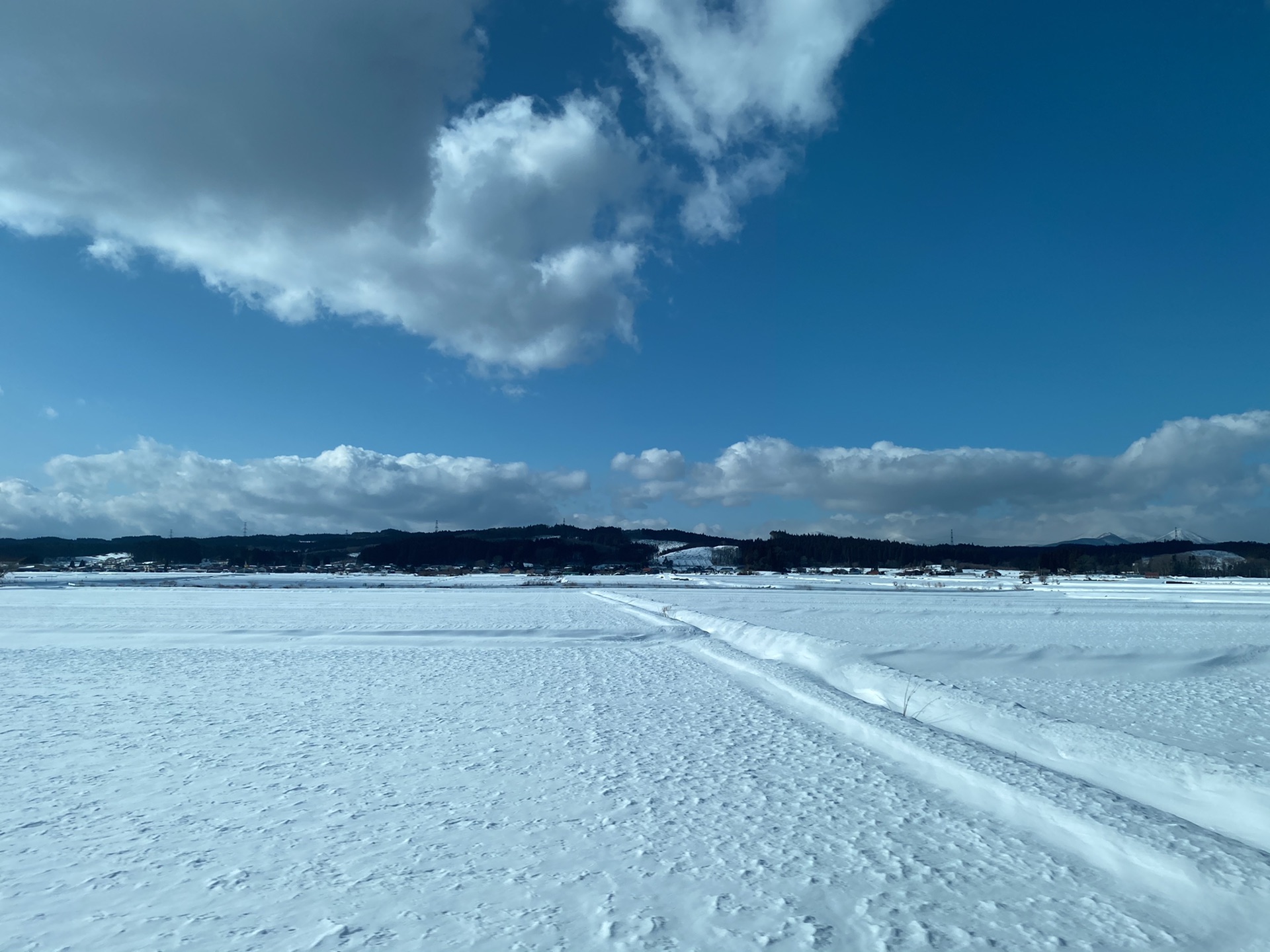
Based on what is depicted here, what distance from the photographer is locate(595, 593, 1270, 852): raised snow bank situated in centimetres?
684

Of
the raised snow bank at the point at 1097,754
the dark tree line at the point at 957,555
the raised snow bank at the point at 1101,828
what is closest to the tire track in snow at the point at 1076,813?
the raised snow bank at the point at 1101,828

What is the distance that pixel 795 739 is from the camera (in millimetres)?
9398

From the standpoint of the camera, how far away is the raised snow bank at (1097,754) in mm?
6836

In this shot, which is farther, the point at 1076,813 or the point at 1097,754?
the point at 1097,754

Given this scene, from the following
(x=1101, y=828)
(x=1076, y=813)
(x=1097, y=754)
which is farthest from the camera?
(x=1097, y=754)

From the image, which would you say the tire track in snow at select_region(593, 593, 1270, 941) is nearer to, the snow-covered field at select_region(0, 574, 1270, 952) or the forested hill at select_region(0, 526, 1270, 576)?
the snow-covered field at select_region(0, 574, 1270, 952)

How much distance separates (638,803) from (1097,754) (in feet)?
18.7

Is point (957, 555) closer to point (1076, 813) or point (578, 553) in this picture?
point (578, 553)

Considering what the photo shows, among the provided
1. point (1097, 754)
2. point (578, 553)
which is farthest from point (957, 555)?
point (1097, 754)

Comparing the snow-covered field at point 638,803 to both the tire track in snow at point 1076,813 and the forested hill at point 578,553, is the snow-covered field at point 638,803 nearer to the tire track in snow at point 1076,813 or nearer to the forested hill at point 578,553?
the tire track in snow at point 1076,813

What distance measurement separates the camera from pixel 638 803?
6801 millimetres

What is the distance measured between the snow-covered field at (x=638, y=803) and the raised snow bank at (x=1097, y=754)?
46 millimetres

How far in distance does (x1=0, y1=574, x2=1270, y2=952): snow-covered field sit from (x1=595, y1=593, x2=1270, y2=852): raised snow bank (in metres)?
0.05

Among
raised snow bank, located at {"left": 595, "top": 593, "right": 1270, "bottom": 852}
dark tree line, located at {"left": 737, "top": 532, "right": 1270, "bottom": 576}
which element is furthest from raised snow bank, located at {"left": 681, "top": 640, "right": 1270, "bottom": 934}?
dark tree line, located at {"left": 737, "top": 532, "right": 1270, "bottom": 576}
